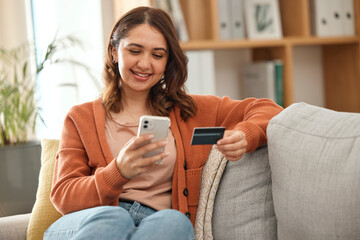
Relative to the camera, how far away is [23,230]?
1610mm

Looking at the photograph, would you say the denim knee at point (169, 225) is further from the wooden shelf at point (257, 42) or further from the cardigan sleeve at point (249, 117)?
the wooden shelf at point (257, 42)

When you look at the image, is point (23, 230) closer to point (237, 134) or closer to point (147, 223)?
point (147, 223)

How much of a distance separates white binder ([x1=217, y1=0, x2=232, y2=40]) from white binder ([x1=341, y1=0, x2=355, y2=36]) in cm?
73

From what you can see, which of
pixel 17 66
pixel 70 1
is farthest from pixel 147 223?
pixel 70 1

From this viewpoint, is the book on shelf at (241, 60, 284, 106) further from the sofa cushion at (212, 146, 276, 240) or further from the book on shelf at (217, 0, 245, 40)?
the sofa cushion at (212, 146, 276, 240)

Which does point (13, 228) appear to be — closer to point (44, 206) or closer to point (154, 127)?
point (44, 206)

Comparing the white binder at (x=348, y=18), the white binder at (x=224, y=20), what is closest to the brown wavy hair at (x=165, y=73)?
the white binder at (x=224, y=20)

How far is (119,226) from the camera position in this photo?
127 centimetres

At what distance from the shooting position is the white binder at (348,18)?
302cm

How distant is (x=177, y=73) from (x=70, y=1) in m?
1.31

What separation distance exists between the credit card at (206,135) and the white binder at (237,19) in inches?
63.1

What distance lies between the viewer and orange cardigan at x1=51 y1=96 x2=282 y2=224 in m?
1.41

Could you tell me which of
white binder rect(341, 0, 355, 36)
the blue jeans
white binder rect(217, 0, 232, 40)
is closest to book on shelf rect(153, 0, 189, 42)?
white binder rect(217, 0, 232, 40)

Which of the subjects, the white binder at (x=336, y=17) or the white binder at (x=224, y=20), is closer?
the white binder at (x=224, y=20)
